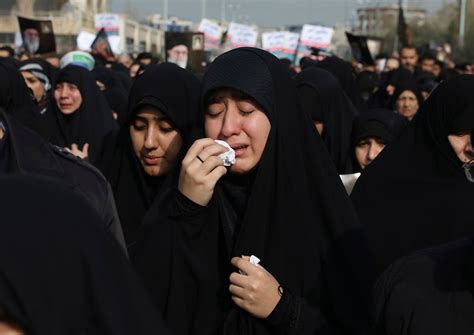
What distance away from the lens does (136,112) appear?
3.79 metres

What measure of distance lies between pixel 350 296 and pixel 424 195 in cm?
96

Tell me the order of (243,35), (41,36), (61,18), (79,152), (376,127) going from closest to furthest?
1. (376,127)
2. (79,152)
3. (41,36)
4. (243,35)
5. (61,18)

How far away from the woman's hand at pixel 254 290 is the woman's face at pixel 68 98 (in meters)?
4.50

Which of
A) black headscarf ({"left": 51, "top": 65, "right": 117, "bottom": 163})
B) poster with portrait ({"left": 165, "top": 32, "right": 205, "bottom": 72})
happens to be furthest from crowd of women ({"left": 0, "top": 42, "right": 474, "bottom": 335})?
poster with portrait ({"left": 165, "top": 32, "right": 205, "bottom": 72})

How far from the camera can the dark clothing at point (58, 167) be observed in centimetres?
261

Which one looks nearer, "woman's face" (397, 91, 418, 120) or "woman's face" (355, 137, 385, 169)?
"woman's face" (355, 137, 385, 169)

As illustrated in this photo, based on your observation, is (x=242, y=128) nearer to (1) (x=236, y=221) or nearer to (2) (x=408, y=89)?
(1) (x=236, y=221)

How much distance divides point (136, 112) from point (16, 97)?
2.48 meters

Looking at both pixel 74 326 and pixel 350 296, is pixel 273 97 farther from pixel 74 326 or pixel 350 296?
pixel 74 326

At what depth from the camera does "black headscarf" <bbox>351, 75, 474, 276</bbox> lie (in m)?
3.50

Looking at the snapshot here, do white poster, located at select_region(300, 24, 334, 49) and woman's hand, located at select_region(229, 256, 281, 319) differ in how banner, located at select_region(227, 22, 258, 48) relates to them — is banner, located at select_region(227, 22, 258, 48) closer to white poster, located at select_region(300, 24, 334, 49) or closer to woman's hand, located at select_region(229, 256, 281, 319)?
white poster, located at select_region(300, 24, 334, 49)

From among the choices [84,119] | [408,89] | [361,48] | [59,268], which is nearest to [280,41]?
[361,48]

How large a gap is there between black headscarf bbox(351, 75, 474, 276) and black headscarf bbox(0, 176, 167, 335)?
6.19 feet

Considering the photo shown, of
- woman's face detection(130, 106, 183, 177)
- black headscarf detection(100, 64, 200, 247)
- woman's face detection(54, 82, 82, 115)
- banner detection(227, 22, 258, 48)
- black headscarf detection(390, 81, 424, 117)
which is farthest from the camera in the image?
banner detection(227, 22, 258, 48)
